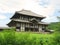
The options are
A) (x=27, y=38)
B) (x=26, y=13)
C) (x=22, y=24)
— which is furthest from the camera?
(x=26, y=13)

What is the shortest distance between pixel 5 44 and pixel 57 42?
3051 millimetres

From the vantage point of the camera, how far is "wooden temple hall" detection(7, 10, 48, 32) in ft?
107

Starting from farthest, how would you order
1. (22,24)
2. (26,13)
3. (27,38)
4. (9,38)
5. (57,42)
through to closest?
(26,13) < (22,24) < (27,38) < (9,38) < (57,42)

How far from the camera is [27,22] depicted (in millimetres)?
33188

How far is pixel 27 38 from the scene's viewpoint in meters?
10.8

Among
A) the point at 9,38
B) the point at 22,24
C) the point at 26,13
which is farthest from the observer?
the point at 26,13

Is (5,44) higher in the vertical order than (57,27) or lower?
lower

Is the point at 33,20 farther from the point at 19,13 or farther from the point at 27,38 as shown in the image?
the point at 27,38

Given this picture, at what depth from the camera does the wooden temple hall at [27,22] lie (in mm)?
32653

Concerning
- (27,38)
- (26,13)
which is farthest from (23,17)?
(27,38)

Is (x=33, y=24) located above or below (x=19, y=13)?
below

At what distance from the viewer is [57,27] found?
29.5ft

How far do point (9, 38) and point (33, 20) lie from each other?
2438 cm

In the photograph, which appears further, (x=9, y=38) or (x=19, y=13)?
(x=19, y=13)
